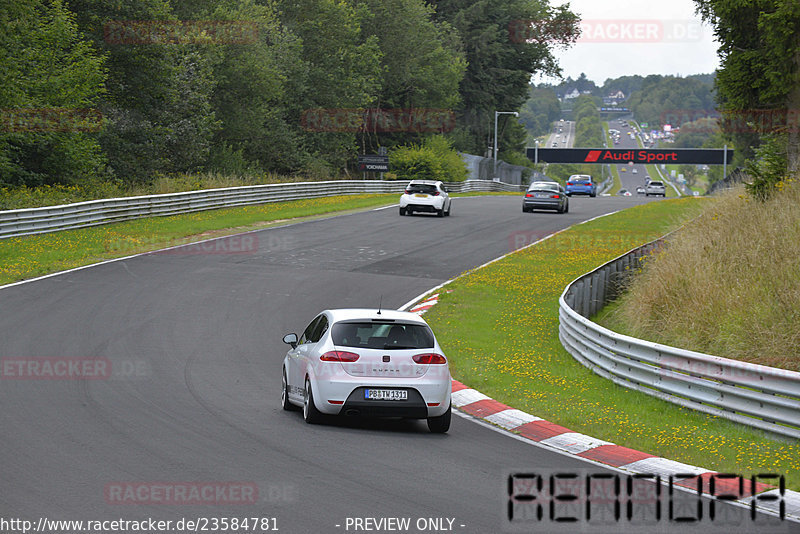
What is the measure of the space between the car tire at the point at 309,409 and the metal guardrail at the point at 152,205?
1953 cm

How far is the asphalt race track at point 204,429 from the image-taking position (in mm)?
7512

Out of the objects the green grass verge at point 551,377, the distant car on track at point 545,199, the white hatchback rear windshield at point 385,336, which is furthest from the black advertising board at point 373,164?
the white hatchback rear windshield at point 385,336

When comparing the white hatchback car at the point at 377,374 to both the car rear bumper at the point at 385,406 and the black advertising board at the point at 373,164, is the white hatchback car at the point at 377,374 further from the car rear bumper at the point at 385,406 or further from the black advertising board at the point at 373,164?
the black advertising board at the point at 373,164

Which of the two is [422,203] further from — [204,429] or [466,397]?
[204,429]

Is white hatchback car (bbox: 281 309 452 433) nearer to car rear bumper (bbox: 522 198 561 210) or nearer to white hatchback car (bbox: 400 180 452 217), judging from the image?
white hatchback car (bbox: 400 180 452 217)

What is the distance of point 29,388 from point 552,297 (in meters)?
14.2

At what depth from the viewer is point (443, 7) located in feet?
315

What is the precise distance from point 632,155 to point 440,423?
108 meters

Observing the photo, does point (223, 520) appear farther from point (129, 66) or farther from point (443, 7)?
point (443, 7)

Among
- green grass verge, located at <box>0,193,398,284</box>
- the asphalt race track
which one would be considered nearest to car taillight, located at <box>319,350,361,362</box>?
the asphalt race track

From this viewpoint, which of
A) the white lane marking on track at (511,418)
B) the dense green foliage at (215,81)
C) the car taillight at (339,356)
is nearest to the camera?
the car taillight at (339,356)

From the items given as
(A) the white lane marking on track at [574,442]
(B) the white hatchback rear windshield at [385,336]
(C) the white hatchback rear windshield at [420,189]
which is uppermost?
(C) the white hatchback rear windshield at [420,189]

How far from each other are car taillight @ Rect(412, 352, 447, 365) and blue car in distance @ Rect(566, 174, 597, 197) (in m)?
57.0

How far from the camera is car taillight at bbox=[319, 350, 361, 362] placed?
1075 cm
